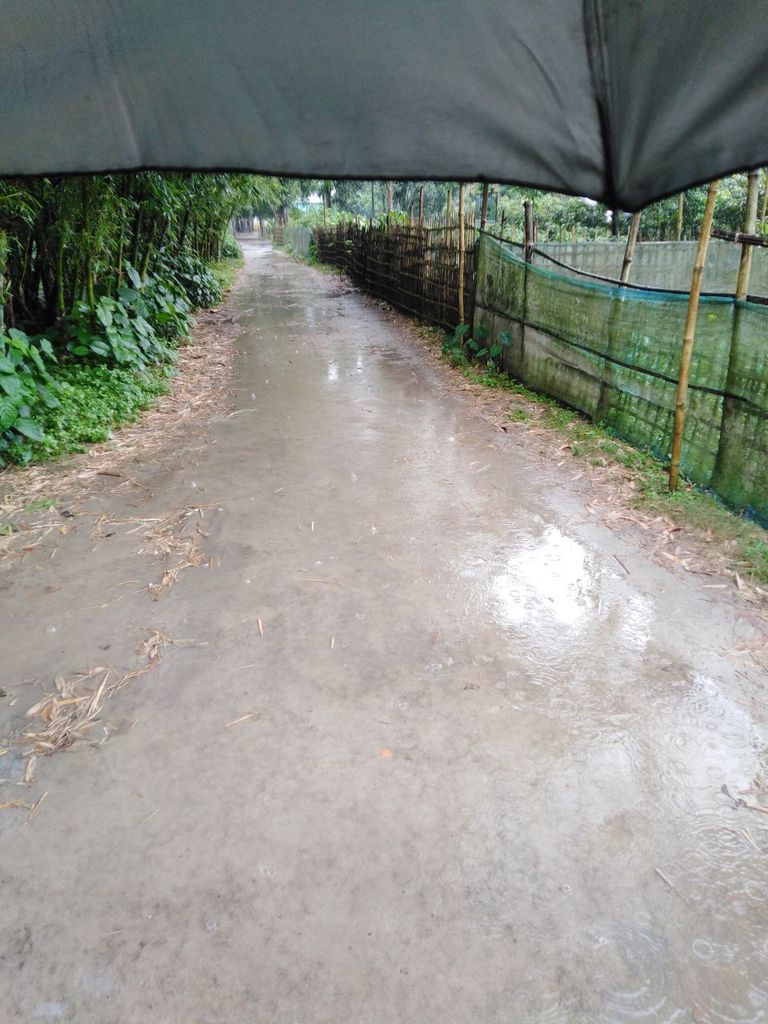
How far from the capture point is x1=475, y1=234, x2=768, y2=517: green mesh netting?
377 cm

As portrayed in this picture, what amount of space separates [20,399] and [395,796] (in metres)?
4.22

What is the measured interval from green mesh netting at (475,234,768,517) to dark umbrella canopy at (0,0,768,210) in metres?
3.18

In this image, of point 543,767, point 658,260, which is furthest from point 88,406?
point 658,260

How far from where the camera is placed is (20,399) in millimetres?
4742

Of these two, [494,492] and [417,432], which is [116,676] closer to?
[494,492]

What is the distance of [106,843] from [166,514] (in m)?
2.46

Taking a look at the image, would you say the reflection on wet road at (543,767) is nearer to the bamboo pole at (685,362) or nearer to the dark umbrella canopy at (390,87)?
the bamboo pole at (685,362)

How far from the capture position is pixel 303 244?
28.9 m

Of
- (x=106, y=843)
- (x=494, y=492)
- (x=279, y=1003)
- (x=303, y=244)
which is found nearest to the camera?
(x=279, y=1003)

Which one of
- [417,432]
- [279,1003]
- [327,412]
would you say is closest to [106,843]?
[279,1003]

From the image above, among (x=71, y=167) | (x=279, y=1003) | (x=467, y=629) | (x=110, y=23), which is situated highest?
(x=110, y=23)

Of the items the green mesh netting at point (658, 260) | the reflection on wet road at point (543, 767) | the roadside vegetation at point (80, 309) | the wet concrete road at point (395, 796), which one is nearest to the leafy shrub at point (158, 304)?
the roadside vegetation at point (80, 309)

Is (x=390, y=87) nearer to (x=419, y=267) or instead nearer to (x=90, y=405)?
(x=90, y=405)

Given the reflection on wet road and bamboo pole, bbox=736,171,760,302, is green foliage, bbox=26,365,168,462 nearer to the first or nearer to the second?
the reflection on wet road
